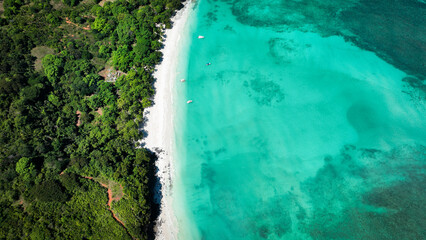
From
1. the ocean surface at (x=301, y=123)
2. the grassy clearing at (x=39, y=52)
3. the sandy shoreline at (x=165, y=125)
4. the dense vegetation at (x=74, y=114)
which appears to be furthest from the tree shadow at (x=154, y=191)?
the grassy clearing at (x=39, y=52)

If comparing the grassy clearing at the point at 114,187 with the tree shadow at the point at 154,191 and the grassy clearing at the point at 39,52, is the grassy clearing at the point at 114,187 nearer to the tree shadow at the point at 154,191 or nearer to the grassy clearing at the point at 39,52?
the tree shadow at the point at 154,191

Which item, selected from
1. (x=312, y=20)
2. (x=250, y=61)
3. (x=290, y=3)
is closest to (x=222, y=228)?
(x=250, y=61)

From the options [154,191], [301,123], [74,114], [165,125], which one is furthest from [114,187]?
[301,123]

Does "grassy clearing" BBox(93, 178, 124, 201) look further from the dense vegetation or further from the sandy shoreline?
the sandy shoreline

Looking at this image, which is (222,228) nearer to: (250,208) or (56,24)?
(250,208)

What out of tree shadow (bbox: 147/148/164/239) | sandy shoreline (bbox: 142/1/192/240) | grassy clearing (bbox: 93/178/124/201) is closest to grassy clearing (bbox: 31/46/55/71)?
sandy shoreline (bbox: 142/1/192/240)

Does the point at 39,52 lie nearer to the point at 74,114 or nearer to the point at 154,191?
the point at 74,114
